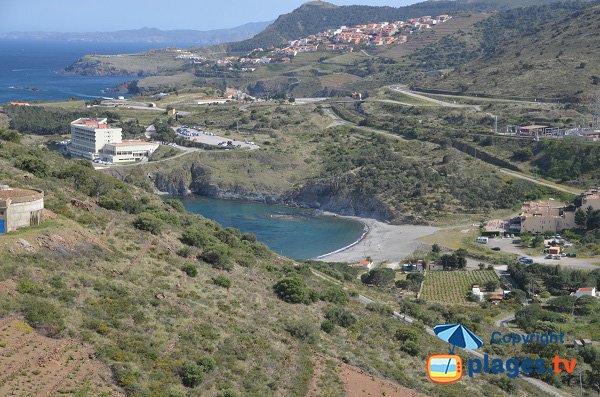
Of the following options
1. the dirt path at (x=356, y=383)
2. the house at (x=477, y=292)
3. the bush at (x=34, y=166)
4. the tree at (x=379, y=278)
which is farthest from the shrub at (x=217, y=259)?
the house at (x=477, y=292)

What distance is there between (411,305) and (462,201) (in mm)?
24841

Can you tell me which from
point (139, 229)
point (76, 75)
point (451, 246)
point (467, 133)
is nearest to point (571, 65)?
point (467, 133)

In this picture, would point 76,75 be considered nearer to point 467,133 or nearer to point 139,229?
point 467,133

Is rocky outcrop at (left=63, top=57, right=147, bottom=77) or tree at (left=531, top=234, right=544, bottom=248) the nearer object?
tree at (left=531, top=234, right=544, bottom=248)

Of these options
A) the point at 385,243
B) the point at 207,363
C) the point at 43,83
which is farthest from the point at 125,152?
the point at 43,83

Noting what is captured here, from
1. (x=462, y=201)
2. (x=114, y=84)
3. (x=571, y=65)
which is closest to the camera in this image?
(x=462, y=201)

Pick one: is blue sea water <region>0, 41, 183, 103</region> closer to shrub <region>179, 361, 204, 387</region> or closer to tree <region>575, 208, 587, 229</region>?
tree <region>575, 208, 587, 229</region>

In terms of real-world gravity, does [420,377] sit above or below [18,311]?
below

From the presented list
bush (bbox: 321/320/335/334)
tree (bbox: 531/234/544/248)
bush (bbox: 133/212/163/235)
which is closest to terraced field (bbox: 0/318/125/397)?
bush (bbox: 321/320/335/334)

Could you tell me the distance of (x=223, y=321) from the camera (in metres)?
16.7

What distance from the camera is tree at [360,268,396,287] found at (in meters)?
33.2

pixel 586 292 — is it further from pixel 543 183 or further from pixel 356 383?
pixel 543 183

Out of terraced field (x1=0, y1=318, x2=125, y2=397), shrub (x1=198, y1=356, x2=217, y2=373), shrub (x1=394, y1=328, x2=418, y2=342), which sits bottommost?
shrub (x1=394, y1=328, x2=418, y2=342)

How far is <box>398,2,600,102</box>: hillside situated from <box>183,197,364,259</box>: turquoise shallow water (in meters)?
27.1
